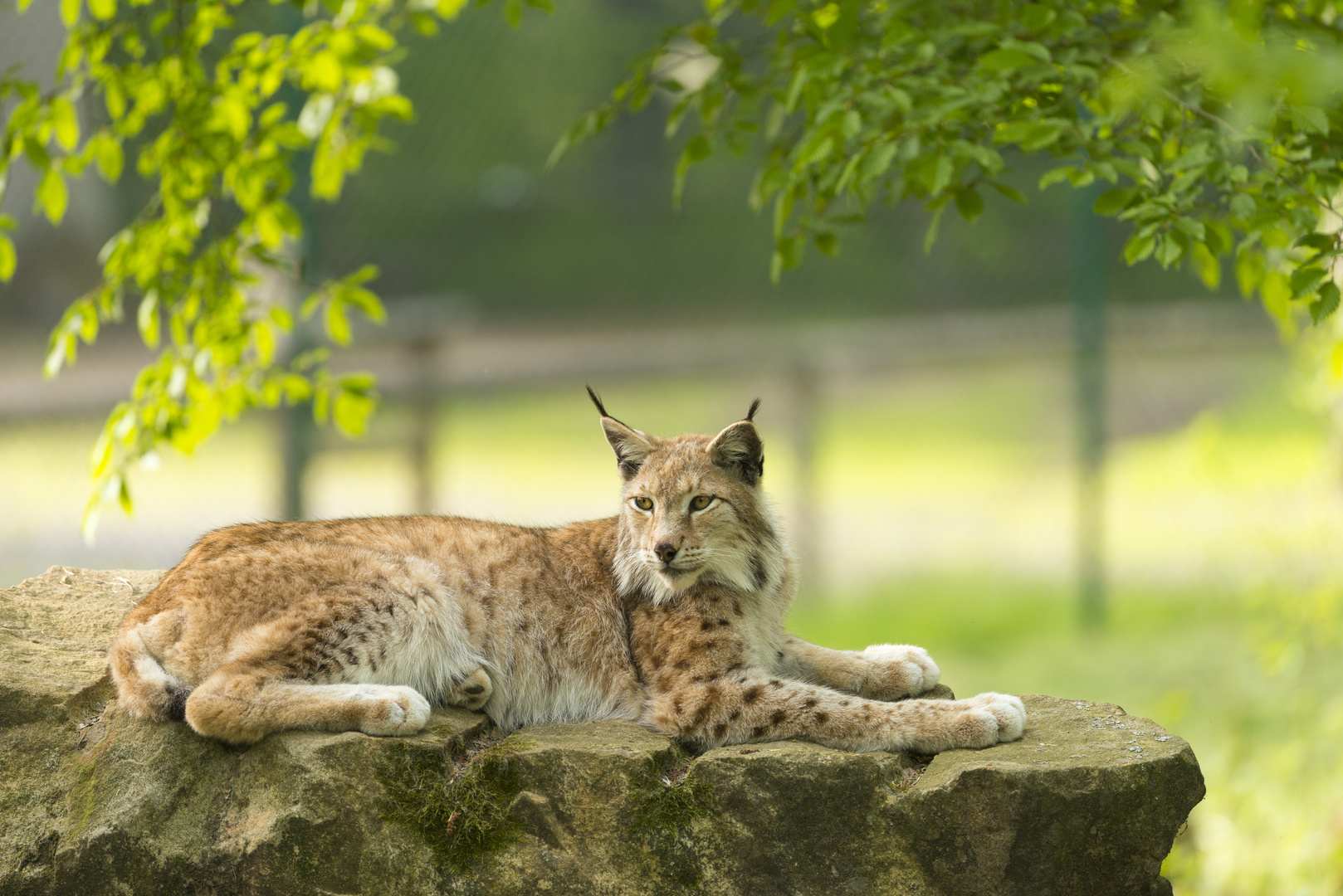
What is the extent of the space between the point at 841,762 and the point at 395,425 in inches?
176

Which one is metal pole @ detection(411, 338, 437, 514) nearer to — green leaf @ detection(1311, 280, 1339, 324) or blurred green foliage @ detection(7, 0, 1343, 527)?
blurred green foliage @ detection(7, 0, 1343, 527)

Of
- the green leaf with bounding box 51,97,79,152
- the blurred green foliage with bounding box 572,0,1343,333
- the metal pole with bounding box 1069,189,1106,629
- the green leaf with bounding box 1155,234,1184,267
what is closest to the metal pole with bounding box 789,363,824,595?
the metal pole with bounding box 1069,189,1106,629

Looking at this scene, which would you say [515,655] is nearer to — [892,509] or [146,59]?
[146,59]

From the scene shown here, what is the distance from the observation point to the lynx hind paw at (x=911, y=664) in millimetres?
3533

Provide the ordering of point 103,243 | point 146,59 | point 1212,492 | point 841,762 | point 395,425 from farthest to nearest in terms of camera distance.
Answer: point 1212,492
point 395,425
point 103,243
point 146,59
point 841,762

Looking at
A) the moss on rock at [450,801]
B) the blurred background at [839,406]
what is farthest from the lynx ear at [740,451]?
the blurred background at [839,406]

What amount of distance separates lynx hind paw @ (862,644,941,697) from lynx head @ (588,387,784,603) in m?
0.37

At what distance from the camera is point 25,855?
117 inches

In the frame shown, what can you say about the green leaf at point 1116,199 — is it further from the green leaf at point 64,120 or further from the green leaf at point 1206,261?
the green leaf at point 64,120

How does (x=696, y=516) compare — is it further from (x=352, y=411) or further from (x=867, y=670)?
(x=352, y=411)

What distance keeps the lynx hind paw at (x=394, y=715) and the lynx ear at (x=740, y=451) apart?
1.10 m

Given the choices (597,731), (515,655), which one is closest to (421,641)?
(515,655)

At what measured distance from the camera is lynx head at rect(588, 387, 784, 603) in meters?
3.44

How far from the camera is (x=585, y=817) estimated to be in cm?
295
